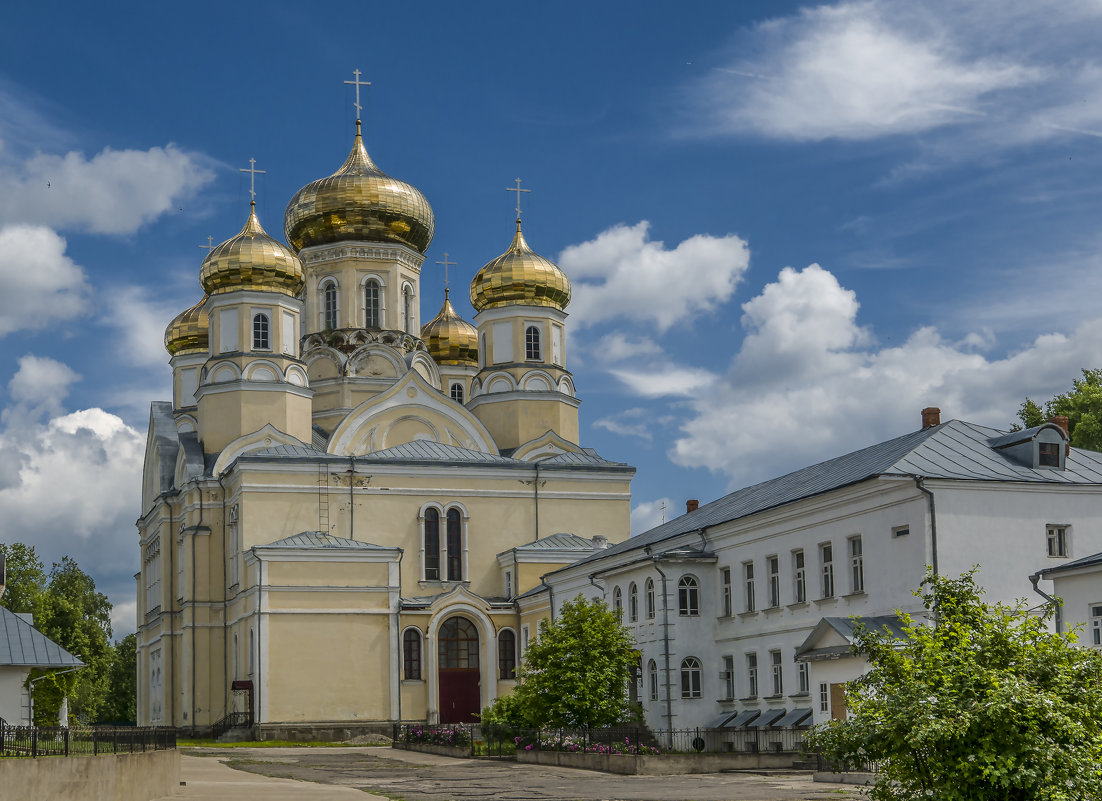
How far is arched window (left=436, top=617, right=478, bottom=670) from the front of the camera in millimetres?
41062

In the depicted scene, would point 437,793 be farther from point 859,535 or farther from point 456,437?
point 456,437

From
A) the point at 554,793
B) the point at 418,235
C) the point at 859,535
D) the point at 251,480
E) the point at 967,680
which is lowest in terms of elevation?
the point at 554,793

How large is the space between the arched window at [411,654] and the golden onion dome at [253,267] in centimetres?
1105

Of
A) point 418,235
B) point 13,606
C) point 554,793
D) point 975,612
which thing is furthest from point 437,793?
point 13,606

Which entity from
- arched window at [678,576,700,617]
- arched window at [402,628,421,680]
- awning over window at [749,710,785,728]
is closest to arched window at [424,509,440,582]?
arched window at [402,628,421,680]

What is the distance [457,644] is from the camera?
4128 cm

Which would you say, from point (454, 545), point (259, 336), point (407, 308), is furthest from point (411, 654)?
point (407, 308)

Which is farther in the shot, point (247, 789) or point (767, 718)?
point (767, 718)

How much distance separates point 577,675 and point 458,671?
494 inches

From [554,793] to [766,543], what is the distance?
11.5 metres

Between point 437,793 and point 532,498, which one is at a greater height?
point 532,498

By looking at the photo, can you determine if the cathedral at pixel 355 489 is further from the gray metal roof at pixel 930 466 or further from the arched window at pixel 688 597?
the gray metal roof at pixel 930 466

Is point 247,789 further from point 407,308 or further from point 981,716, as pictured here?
point 407,308

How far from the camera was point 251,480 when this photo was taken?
1598 inches
